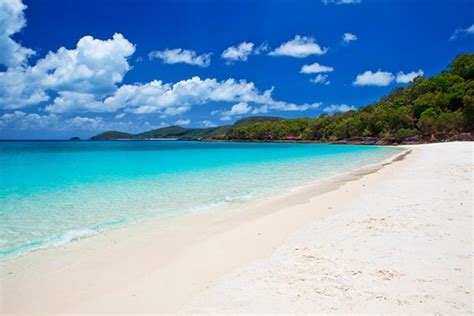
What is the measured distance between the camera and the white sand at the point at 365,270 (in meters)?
3.57

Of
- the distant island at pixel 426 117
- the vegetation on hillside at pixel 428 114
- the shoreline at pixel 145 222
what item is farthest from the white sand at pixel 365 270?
the vegetation on hillside at pixel 428 114

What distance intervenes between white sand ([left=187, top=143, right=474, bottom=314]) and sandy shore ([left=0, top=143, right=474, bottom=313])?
0.05 ft

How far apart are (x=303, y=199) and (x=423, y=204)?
3464 millimetres

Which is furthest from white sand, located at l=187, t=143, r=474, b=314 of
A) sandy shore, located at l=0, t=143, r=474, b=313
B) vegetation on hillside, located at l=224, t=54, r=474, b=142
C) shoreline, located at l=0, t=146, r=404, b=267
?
vegetation on hillside, located at l=224, t=54, r=474, b=142

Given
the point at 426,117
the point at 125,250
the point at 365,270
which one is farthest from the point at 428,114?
the point at 125,250

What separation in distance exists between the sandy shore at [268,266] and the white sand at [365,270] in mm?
15

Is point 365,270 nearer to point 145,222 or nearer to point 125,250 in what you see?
point 125,250

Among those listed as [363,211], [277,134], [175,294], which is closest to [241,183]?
[363,211]

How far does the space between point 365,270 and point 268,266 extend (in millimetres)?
1334

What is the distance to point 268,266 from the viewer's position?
4770 millimetres

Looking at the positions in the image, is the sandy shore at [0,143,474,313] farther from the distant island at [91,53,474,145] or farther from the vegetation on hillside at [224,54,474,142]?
the vegetation on hillside at [224,54,474,142]

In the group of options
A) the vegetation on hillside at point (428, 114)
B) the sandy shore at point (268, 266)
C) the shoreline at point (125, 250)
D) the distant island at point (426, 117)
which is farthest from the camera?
the vegetation on hillside at point (428, 114)

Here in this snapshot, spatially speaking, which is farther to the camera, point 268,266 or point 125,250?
point 125,250

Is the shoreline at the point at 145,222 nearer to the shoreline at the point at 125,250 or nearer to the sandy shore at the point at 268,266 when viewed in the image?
the shoreline at the point at 125,250
